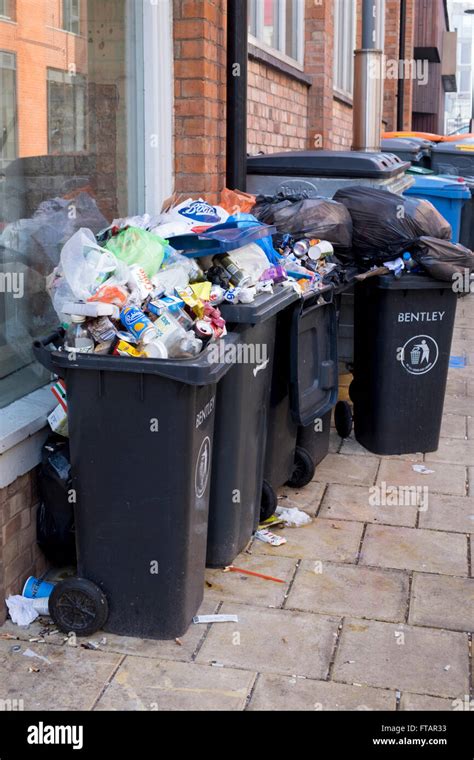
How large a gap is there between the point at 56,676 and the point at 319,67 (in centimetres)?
778

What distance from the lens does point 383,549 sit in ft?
13.9

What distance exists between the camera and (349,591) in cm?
383

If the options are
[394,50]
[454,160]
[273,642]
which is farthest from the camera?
[394,50]

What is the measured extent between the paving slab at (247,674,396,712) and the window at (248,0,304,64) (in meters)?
5.69

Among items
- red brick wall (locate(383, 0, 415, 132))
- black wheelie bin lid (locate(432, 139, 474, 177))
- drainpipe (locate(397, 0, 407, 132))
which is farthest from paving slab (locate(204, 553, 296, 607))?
drainpipe (locate(397, 0, 407, 132))

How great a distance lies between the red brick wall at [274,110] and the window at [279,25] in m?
0.27

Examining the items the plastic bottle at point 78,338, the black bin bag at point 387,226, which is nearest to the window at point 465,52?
the black bin bag at point 387,226

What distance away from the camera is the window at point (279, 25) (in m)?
7.52

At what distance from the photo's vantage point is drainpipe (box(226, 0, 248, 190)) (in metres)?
5.62

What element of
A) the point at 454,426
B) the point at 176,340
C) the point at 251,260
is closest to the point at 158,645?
the point at 176,340

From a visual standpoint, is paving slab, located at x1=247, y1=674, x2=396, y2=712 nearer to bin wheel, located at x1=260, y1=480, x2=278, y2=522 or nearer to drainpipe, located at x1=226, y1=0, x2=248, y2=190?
bin wheel, located at x1=260, y1=480, x2=278, y2=522

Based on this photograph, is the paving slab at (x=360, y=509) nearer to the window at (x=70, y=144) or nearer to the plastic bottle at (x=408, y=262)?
the plastic bottle at (x=408, y=262)

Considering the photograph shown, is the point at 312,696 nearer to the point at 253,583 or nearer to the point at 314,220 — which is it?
the point at 253,583
